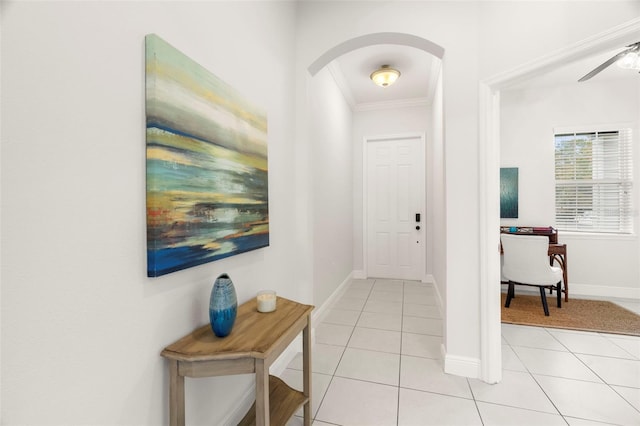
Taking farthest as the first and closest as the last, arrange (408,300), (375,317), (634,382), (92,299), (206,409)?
(408,300), (375,317), (634,382), (206,409), (92,299)

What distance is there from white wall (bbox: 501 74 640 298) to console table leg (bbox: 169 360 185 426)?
4.35 meters

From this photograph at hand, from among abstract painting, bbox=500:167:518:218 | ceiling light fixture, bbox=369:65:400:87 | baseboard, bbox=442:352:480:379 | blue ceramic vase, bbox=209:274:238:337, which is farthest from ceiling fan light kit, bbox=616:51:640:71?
blue ceramic vase, bbox=209:274:238:337

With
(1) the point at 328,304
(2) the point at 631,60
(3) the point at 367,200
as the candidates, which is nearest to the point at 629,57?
(2) the point at 631,60

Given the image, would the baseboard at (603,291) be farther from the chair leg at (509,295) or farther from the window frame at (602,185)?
the chair leg at (509,295)

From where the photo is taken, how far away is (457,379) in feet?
6.49

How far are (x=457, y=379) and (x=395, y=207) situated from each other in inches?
114

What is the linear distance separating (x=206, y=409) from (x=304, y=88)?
2.20 metres

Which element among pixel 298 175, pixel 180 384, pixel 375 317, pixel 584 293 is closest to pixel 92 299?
pixel 180 384

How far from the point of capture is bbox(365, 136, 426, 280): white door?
446 cm

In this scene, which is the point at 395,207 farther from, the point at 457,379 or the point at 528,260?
the point at 457,379

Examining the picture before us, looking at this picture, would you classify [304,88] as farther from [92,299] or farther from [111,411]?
[111,411]

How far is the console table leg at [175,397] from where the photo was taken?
104 cm

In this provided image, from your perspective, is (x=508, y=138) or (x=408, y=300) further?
(x=508, y=138)

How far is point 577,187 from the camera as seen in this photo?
3.94 meters
